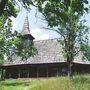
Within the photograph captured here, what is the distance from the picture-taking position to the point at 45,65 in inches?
2101

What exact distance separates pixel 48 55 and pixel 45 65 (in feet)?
6.05

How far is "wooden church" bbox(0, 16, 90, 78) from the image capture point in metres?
52.9

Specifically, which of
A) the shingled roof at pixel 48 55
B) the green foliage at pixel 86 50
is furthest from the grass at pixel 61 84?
the shingled roof at pixel 48 55

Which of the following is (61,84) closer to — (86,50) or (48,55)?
(86,50)

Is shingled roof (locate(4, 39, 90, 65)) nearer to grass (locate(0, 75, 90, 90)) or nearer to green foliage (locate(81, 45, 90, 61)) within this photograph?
green foliage (locate(81, 45, 90, 61))

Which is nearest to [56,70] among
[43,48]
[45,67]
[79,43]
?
[45,67]

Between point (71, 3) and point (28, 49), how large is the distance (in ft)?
35.8

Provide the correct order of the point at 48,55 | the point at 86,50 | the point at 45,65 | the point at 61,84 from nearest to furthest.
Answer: the point at 61,84 < the point at 86,50 < the point at 45,65 < the point at 48,55

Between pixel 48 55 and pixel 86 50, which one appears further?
pixel 48 55

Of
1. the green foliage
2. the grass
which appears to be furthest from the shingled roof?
the grass

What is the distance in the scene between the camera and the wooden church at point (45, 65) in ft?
173

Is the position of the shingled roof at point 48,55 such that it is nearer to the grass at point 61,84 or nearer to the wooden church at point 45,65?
the wooden church at point 45,65

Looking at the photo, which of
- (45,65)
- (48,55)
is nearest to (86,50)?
(45,65)

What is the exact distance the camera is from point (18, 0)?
11.3m
